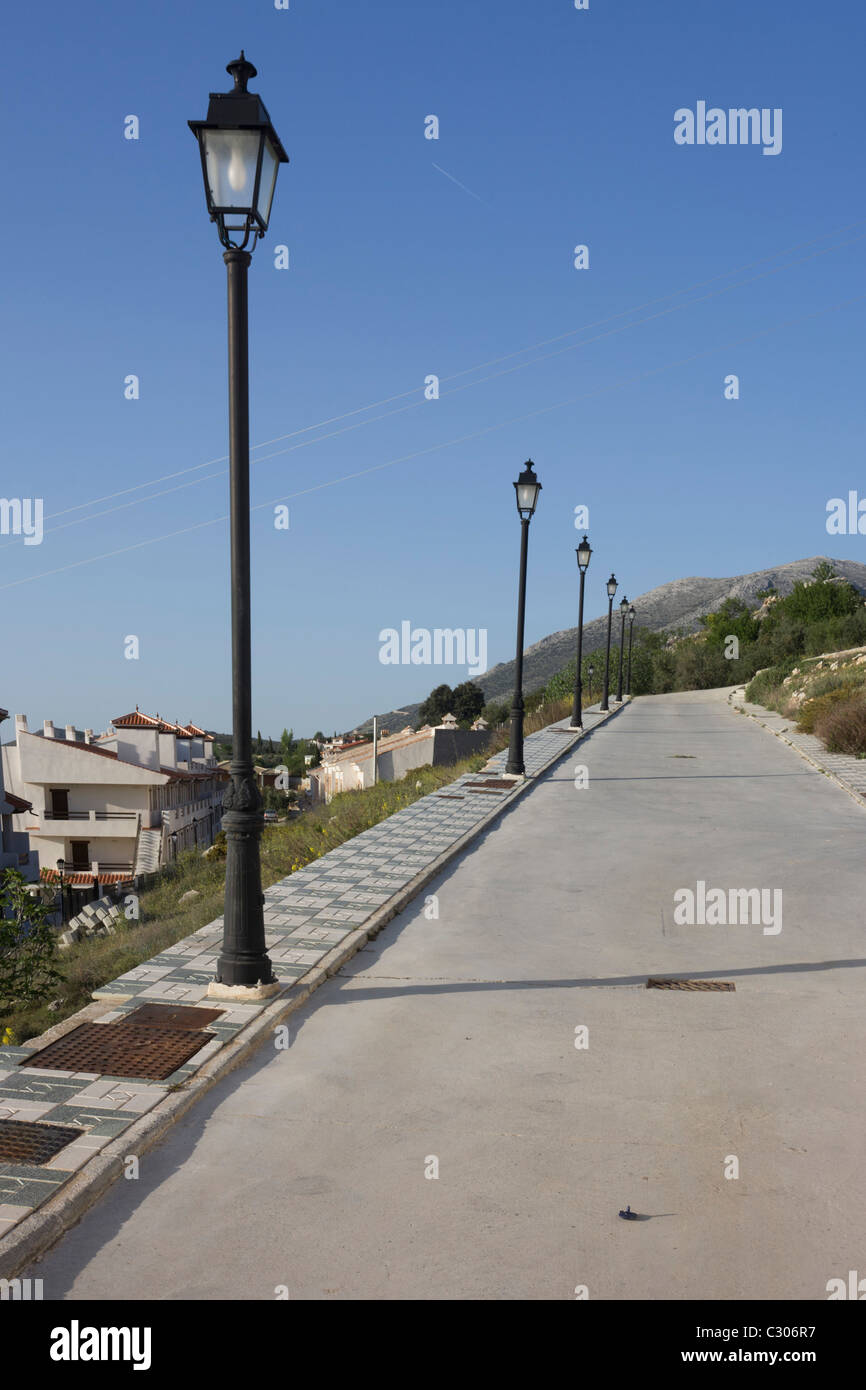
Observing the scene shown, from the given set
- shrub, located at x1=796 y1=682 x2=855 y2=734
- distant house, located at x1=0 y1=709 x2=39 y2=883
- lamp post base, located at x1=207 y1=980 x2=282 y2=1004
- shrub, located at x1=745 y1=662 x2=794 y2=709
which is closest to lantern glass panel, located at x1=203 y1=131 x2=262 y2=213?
lamp post base, located at x1=207 y1=980 x2=282 y2=1004

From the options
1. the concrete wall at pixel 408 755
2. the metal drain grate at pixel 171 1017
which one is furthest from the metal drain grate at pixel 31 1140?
the concrete wall at pixel 408 755

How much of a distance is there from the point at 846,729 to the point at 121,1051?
1808 centimetres

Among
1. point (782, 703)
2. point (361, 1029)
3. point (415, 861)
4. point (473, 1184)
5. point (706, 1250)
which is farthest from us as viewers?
point (782, 703)

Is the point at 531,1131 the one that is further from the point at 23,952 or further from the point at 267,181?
the point at 23,952

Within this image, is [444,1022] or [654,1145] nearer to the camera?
[654,1145]

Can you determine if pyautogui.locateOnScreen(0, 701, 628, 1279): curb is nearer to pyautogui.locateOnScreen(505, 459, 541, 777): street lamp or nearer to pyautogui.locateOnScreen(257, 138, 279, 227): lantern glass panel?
pyautogui.locateOnScreen(257, 138, 279, 227): lantern glass panel

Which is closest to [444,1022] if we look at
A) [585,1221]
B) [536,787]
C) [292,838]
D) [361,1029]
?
[361,1029]

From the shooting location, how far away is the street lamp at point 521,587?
1645 centimetres

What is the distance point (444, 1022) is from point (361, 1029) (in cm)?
48

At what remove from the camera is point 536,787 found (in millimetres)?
16625

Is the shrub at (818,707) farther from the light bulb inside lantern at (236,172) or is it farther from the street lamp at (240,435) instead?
the light bulb inside lantern at (236,172)

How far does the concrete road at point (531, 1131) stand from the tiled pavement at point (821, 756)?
8248 millimetres

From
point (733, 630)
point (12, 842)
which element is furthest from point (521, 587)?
point (733, 630)
